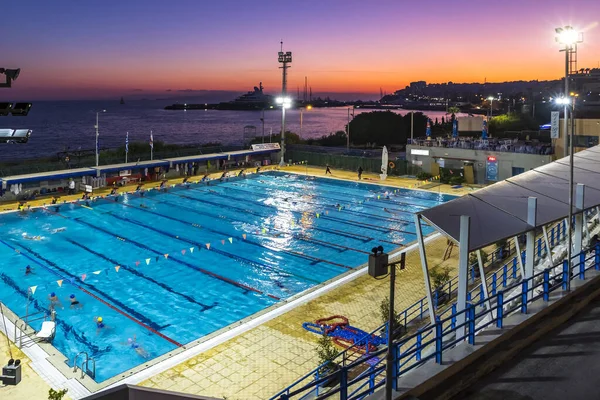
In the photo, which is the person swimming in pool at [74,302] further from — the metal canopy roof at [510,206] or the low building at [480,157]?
the low building at [480,157]

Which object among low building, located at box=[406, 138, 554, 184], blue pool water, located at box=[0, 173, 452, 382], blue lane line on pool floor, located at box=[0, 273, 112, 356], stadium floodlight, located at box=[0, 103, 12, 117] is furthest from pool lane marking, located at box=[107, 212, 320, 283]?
low building, located at box=[406, 138, 554, 184]

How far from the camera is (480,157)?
1469 inches

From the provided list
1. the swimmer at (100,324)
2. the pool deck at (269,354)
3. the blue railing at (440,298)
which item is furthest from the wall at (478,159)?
the swimmer at (100,324)

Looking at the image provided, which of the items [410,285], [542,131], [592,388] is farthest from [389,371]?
[542,131]

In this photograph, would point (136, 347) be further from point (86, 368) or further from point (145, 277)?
point (145, 277)

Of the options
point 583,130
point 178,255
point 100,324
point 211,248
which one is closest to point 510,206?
point 100,324

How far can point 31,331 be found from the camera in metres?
14.4

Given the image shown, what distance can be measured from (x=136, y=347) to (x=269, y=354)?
155 inches

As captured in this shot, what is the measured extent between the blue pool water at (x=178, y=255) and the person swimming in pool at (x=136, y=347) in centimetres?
12

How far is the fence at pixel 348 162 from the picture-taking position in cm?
4222

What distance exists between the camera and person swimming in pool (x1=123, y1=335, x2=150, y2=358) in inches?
541

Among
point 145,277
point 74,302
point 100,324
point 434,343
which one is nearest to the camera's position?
point 434,343

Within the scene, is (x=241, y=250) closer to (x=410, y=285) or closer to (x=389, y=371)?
(x=410, y=285)

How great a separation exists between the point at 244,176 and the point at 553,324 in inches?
1355
